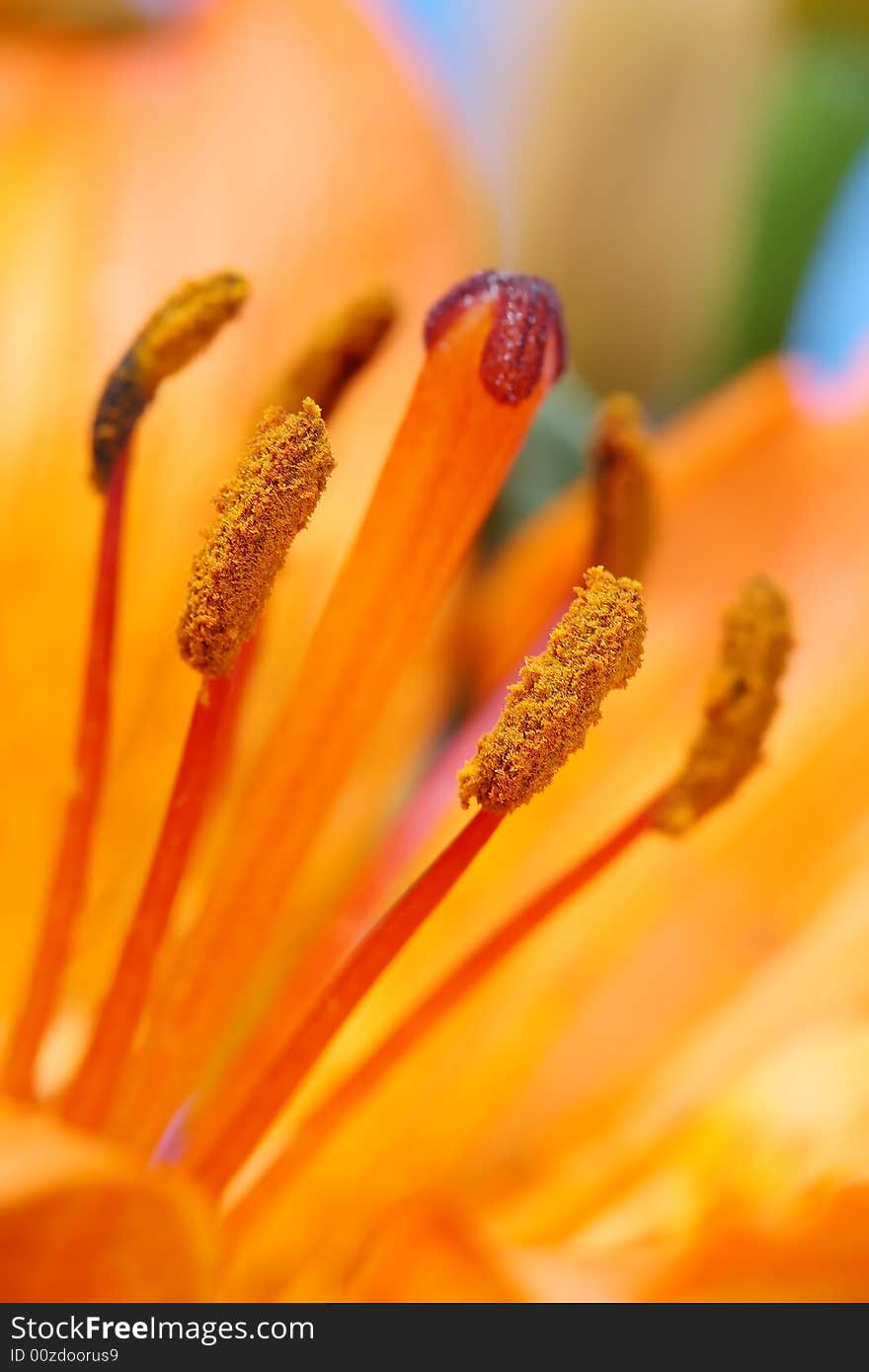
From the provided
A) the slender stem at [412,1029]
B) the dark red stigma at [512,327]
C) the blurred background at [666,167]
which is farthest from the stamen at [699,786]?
the blurred background at [666,167]

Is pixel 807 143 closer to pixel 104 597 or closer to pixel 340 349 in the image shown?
pixel 340 349

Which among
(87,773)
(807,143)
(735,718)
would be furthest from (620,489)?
(807,143)

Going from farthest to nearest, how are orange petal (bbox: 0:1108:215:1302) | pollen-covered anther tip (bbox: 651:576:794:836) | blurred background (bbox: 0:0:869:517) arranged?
blurred background (bbox: 0:0:869:517) < pollen-covered anther tip (bbox: 651:576:794:836) < orange petal (bbox: 0:1108:215:1302)

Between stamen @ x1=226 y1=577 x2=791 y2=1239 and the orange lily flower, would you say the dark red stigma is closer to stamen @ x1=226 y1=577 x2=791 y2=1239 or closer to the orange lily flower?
the orange lily flower

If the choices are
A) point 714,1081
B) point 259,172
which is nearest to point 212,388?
point 259,172

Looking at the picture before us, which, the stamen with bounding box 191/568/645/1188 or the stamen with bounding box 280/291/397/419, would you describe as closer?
the stamen with bounding box 191/568/645/1188

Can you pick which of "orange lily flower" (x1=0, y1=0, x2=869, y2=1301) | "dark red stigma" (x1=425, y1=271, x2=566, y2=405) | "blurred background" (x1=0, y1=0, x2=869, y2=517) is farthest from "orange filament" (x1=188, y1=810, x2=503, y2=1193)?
"blurred background" (x1=0, y1=0, x2=869, y2=517)

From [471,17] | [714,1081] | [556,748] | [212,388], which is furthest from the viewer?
[471,17]
